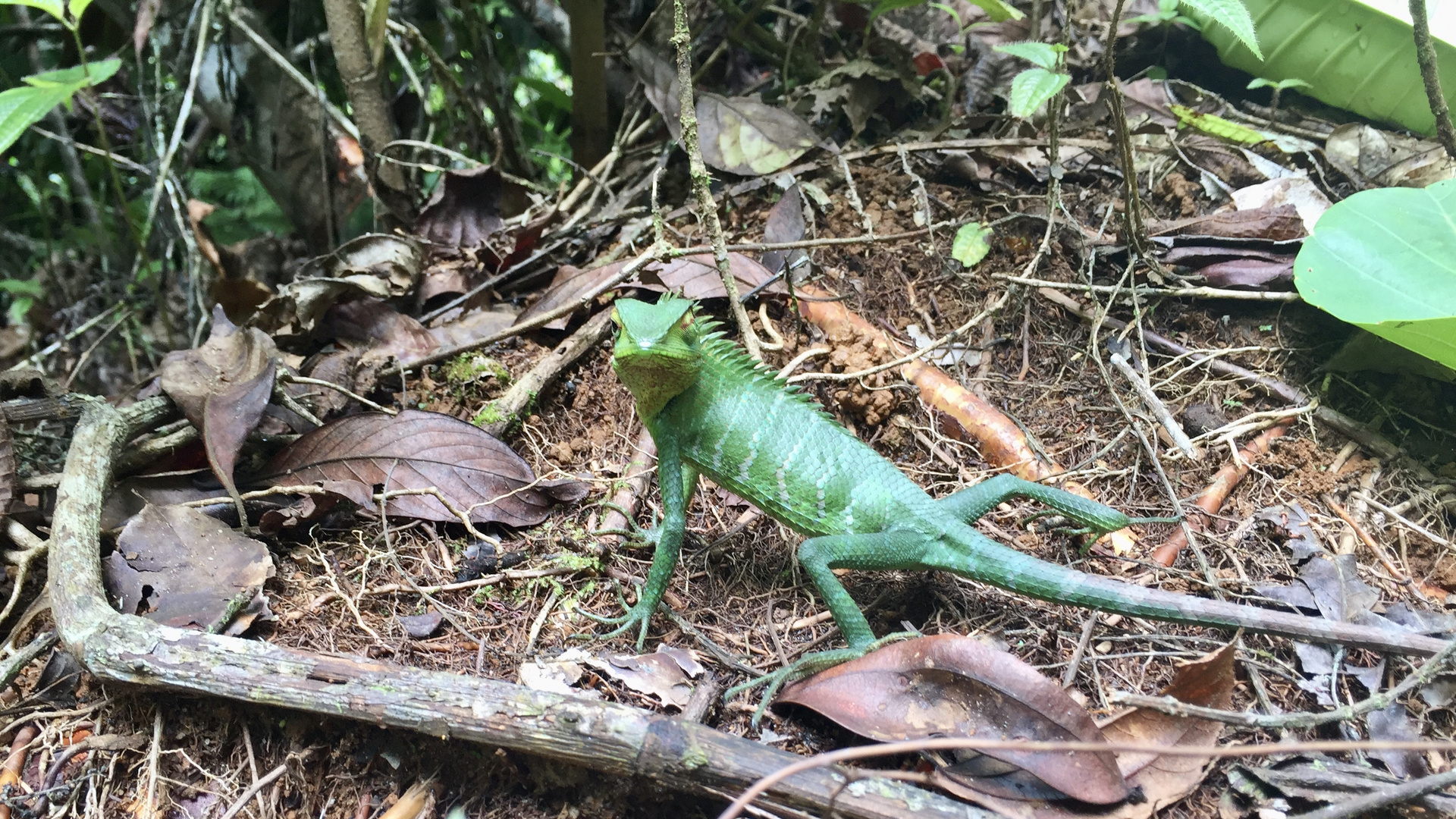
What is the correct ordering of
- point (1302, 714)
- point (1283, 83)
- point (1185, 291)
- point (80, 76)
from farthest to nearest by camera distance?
point (1283, 83)
point (80, 76)
point (1185, 291)
point (1302, 714)

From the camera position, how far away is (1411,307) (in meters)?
2.90

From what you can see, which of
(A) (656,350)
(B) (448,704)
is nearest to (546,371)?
(A) (656,350)

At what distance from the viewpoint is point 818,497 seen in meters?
3.04

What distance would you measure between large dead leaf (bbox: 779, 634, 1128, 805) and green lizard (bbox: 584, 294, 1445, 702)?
0.14 metres

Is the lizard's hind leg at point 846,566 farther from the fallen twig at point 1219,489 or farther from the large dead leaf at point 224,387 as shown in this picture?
the large dead leaf at point 224,387

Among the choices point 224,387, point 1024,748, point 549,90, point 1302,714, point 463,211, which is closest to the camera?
point 1024,748

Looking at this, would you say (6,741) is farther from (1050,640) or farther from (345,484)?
(1050,640)

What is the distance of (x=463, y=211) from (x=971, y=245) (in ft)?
10.0

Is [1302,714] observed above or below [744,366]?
below

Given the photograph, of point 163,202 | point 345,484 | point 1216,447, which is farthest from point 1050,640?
point 163,202

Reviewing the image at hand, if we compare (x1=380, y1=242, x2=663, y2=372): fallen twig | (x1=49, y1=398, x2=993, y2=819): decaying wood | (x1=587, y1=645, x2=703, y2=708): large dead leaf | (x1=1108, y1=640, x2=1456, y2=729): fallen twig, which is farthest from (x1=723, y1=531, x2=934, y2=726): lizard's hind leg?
(x1=380, y1=242, x2=663, y2=372): fallen twig

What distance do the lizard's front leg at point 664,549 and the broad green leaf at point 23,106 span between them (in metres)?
3.29

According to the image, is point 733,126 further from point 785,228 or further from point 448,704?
point 448,704

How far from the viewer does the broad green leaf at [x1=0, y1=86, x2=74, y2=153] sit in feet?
11.4
